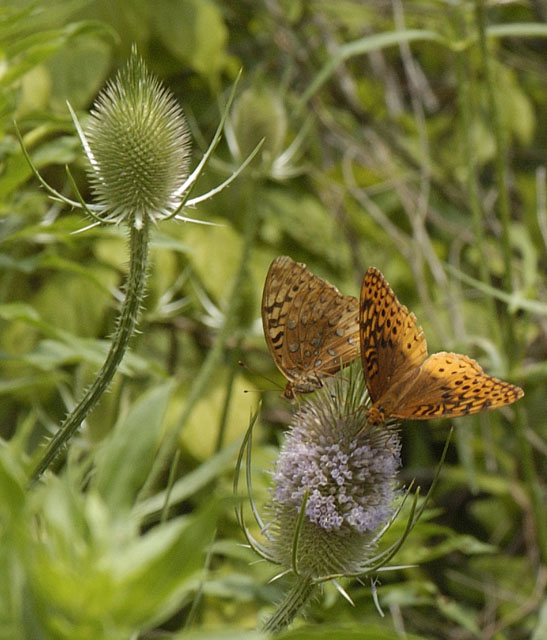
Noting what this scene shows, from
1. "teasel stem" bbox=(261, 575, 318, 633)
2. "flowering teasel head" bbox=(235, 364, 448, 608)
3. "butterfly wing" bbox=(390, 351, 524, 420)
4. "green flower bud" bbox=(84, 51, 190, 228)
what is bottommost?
"teasel stem" bbox=(261, 575, 318, 633)

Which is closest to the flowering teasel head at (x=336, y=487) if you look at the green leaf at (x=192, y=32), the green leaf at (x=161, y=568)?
the green leaf at (x=161, y=568)

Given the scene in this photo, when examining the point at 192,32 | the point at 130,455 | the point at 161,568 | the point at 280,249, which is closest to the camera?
the point at 161,568

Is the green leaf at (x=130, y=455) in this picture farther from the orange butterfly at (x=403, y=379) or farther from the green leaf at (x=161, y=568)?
the orange butterfly at (x=403, y=379)

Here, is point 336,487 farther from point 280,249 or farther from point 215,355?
point 280,249

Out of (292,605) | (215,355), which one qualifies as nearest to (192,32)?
(215,355)

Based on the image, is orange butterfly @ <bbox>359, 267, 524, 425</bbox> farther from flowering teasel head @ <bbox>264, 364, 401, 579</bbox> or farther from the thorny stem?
the thorny stem

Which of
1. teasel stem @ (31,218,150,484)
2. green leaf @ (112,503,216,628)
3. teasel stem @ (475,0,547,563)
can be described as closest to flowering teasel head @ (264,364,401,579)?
teasel stem @ (31,218,150,484)
